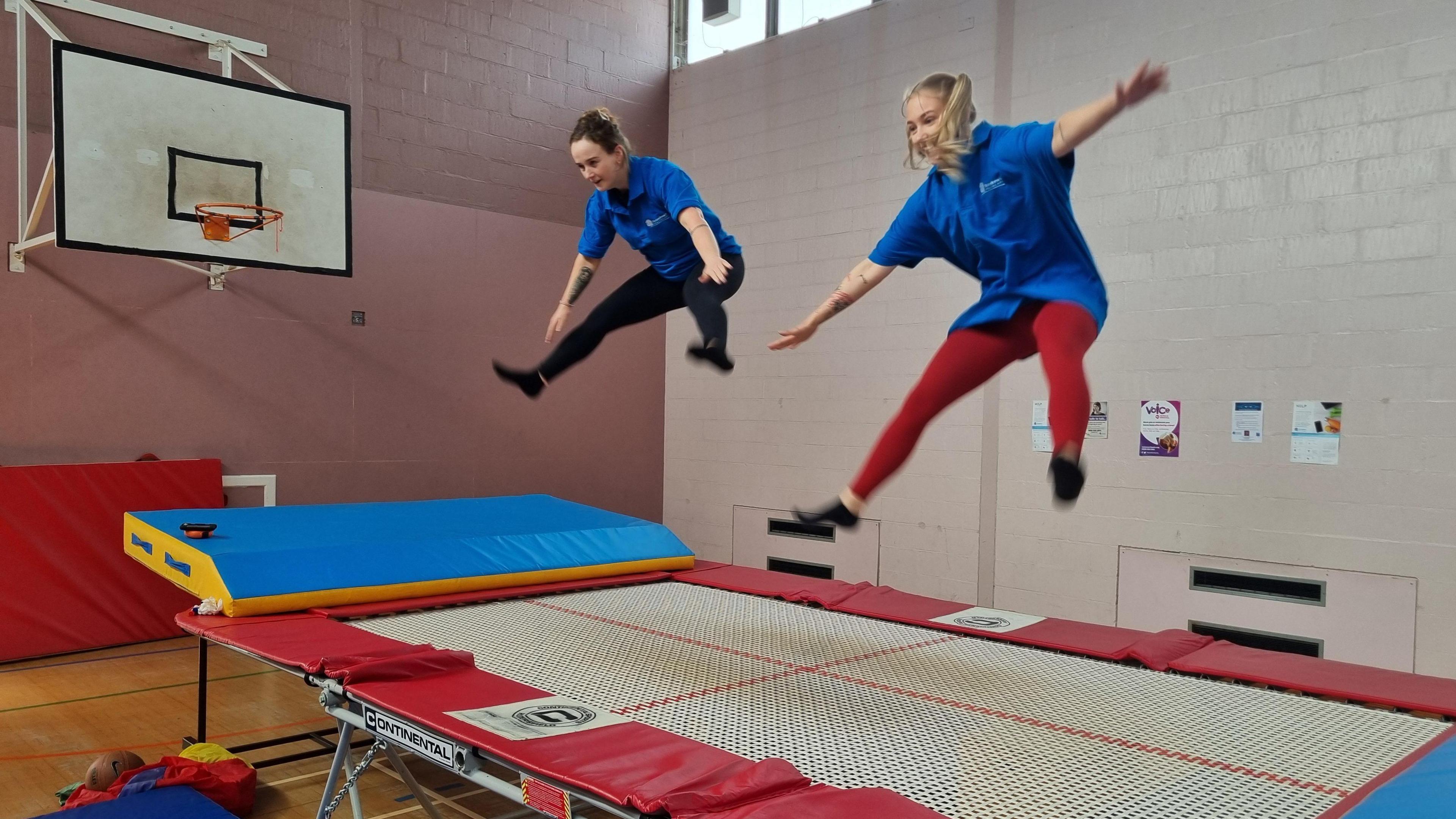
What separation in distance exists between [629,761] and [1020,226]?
151 cm

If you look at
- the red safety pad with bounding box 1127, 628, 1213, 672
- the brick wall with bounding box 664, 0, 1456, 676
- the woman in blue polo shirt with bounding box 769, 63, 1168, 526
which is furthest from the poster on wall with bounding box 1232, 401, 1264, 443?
the woman in blue polo shirt with bounding box 769, 63, 1168, 526

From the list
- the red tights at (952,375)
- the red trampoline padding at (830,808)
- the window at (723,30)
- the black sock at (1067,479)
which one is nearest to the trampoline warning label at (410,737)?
the red trampoline padding at (830,808)

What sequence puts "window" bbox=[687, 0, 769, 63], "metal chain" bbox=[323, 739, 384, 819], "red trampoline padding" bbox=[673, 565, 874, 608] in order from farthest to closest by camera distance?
"window" bbox=[687, 0, 769, 63] < "red trampoline padding" bbox=[673, 565, 874, 608] < "metal chain" bbox=[323, 739, 384, 819]

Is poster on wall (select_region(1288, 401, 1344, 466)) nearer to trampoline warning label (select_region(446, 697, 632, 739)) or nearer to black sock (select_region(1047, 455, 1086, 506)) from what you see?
black sock (select_region(1047, 455, 1086, 506))

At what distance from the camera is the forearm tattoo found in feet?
11.3

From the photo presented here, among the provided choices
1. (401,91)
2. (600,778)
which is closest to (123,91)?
(401,91)

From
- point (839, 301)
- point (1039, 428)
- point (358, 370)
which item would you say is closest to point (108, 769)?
point (839, 301)

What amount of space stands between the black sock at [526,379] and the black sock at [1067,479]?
169 centimetres

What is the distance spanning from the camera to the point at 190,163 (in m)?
4.24

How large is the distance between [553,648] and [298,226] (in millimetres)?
2777

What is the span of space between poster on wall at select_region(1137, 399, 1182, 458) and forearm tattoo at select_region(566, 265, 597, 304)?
2.79m

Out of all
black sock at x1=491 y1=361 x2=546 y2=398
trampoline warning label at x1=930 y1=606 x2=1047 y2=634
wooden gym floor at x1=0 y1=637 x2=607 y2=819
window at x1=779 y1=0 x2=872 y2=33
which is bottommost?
wooden gym floor at x1=0 y1=637 x2=607 y2=819

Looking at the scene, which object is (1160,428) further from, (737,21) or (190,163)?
(190,163)

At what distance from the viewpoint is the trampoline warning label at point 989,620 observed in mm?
3211
